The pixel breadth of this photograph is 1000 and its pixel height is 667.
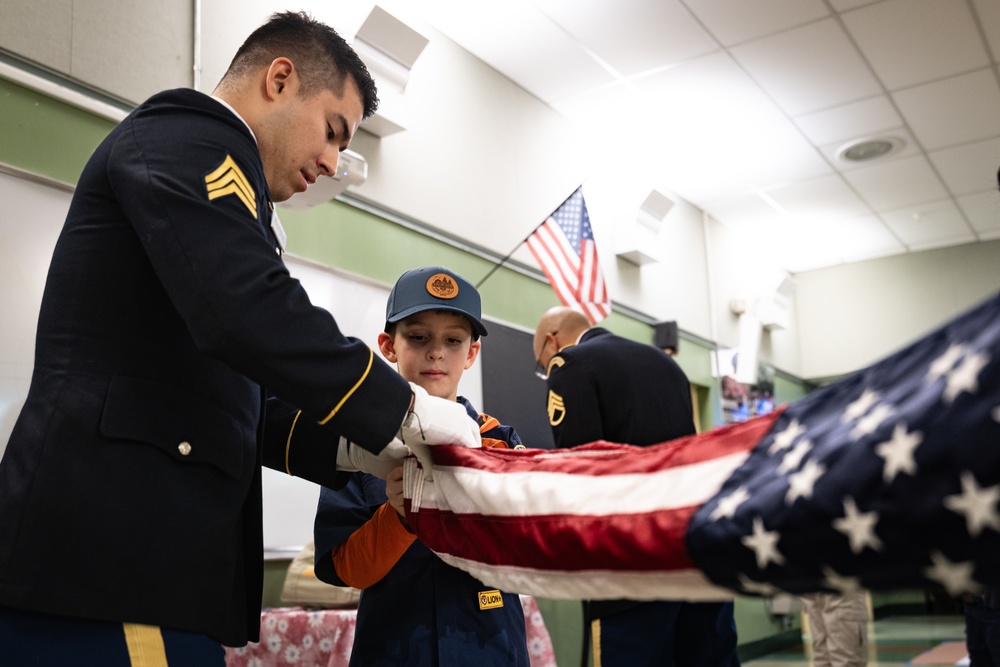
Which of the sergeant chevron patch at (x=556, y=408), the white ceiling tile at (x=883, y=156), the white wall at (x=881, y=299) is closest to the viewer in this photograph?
the sergeant chevron patch at (x=556, y=408)

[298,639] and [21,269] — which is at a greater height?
[21,269]

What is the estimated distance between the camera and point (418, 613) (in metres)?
1.62

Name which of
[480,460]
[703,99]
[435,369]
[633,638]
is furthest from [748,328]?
[480,460]

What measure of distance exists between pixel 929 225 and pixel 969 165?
1575 millimetres

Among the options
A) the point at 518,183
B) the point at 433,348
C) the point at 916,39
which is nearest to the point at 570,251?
the point at 518,183

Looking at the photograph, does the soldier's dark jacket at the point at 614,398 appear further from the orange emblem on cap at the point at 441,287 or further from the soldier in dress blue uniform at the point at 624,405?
the orange emblem on cap at the point at 441,287

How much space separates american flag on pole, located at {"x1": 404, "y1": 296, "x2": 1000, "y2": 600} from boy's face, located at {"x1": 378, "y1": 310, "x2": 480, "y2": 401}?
644 mm

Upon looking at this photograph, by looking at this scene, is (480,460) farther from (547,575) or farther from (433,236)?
(433,236)

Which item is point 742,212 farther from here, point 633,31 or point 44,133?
point 44,133

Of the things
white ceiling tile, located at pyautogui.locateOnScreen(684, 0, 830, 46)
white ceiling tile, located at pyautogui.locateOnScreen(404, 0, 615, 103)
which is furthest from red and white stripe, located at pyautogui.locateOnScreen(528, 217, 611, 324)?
white ceiling tile, located at pyautogui.locateOnScreen(684, 0, 830, 46)

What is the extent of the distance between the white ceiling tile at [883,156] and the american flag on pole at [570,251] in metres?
3.11

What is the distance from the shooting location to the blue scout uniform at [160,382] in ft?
3.47

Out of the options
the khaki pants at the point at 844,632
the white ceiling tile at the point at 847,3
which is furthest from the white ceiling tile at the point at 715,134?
the khaki pants at the point at 844,632

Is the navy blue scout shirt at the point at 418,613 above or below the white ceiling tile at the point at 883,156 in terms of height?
below
